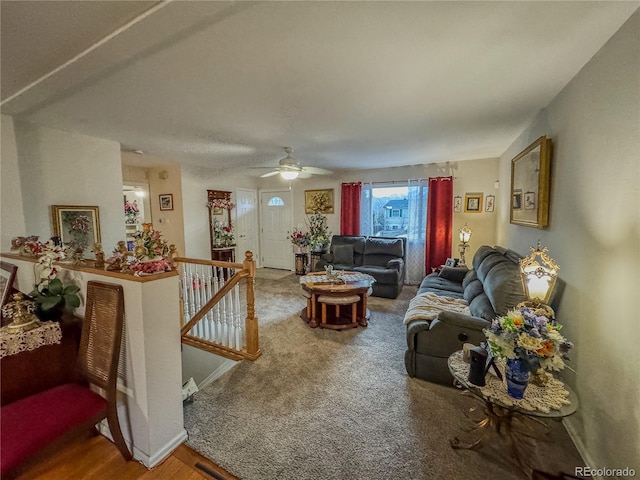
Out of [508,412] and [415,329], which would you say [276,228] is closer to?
[415,329]

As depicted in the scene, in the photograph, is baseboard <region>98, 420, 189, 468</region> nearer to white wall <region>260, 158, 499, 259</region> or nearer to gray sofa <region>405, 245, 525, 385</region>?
gray sofa <region>405, 245, 525, 385</region>

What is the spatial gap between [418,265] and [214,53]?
16.2 ft

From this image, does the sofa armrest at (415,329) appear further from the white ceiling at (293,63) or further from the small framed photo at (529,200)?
the white ceiling at (293,63)

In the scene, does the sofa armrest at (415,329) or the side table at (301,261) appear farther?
the side table at (301,261)

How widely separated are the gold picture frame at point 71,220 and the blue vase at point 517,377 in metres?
4.20

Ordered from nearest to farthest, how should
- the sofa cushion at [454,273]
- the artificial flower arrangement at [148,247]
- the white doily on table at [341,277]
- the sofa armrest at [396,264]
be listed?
the artificial flower arrangement at [148,247], the white doily on table at [341,277], the sofa cushion at [454,273], the sofa armrest at [396,264]

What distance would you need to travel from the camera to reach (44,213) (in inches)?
110

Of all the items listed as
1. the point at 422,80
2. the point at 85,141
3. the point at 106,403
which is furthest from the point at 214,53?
the point at 85,141

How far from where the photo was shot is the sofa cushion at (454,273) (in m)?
4.01

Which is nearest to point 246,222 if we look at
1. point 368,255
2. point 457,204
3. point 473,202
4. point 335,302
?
point 368,255

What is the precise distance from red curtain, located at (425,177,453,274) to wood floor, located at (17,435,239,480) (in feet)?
15.3

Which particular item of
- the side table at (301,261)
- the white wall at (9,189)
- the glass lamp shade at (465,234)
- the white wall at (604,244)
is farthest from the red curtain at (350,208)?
the white wall at (9,189)

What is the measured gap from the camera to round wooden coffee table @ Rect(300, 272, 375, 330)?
3.33 meters

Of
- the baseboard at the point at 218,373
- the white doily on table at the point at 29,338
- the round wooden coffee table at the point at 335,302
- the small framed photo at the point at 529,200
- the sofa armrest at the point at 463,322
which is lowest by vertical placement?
the baseboard at the point at 218,373
